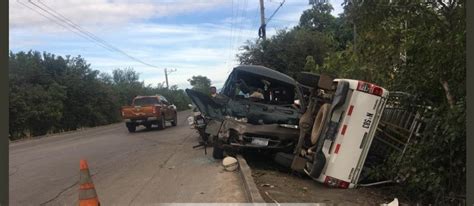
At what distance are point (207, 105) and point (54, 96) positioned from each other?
90.4 ft

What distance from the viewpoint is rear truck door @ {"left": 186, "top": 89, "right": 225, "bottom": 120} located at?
42.5 feet

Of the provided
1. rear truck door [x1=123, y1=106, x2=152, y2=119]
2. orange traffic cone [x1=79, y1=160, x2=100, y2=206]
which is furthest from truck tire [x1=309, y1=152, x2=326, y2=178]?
rear truck door [x1=123, y1=106, x2=152, y2=119]

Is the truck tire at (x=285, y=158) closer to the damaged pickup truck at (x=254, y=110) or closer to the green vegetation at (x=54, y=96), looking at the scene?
the damaged pickup truck at (x=254, y=110)

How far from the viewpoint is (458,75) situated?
7984 mm

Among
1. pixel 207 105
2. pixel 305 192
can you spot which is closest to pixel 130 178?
pixel 207 105

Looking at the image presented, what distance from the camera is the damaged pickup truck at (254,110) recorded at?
36.9ft

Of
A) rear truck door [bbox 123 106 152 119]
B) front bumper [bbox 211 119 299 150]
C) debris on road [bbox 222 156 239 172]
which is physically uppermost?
front bumper [bbox 211 119 299 150]

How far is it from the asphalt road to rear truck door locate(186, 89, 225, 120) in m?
1.16

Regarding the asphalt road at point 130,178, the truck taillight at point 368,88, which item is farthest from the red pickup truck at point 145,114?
the truck taillight at point 368,88

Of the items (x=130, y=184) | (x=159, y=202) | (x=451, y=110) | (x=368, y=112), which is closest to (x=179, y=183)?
(x=130, y=184)

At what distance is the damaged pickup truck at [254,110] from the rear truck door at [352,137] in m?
2.05

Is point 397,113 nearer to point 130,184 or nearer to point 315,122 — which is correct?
point 315,122

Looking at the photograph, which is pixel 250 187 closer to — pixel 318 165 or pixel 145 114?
pixel 318 165

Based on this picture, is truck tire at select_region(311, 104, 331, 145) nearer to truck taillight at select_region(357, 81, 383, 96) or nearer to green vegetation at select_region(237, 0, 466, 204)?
truck taillight at select_region(357, 81, 383, 96)
